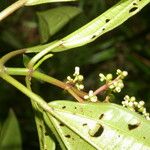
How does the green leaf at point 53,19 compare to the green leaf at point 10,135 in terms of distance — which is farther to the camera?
the green leaf at point 10,135

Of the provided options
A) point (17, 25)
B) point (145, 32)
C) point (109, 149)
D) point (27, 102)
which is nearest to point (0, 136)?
point (109, 149)

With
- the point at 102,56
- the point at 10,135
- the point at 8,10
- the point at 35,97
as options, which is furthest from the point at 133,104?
the point at 102,56

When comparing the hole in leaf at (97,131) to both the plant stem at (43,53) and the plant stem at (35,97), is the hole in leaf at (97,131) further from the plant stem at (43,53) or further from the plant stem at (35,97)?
the plant stem at (43,53)

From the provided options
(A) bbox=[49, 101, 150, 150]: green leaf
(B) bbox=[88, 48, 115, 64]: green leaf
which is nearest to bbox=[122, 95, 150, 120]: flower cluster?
(A) bbox=[49, 101, 150, 150]: green leaf

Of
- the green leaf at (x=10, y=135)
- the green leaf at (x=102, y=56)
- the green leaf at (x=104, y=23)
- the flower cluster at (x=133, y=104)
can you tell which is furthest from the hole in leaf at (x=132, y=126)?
the green leaf at (x=102, y=56)

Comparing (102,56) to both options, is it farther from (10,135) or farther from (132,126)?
(132,126)

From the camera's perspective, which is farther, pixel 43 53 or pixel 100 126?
pixel 43 53
